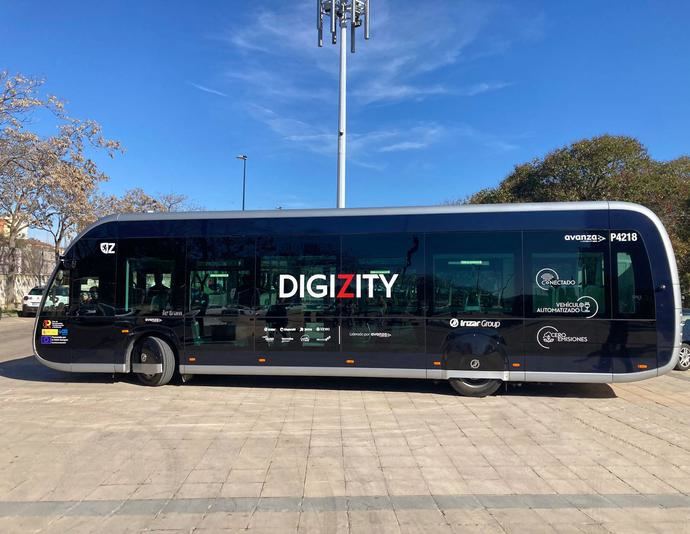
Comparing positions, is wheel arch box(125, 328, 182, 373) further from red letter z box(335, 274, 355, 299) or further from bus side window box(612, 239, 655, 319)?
bus side window box(612, 239, 655, 319)

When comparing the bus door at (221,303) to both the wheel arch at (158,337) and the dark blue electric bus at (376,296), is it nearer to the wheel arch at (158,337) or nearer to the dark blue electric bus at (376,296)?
the dark blue electric bus at (376,296)

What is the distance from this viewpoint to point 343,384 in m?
9.02

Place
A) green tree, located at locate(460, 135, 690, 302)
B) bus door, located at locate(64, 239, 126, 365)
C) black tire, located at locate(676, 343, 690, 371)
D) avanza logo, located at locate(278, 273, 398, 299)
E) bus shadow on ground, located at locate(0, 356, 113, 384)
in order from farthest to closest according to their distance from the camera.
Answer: green tree, located at locate(460, 135, 690, 302) < black tire, located at locate(676, 343, 690, 371) < bus shadow on ground, located at locate(0, 356, 113, 384) < bus door, located at locate(64, 239, 126, 365) < avanza logo, located at locate(278, 273, 398, 299)

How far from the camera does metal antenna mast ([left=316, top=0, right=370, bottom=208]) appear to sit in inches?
611

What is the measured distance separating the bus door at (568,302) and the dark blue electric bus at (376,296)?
2cm

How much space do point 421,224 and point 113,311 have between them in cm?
563

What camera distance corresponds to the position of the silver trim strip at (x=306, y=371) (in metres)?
7.96

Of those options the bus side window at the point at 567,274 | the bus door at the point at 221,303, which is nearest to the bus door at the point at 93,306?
the bus door at the point at 221,303

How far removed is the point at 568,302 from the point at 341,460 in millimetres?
4552

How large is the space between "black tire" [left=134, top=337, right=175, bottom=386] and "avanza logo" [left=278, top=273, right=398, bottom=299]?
89.4 inches

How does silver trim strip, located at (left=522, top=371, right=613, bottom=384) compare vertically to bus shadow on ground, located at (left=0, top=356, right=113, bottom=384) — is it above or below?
above

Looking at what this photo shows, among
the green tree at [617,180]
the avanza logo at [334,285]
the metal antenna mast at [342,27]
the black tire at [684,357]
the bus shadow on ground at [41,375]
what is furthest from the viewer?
the green tree at [617,180]

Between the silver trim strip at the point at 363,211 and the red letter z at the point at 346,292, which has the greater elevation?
the silver trim strip at the point at 363,211

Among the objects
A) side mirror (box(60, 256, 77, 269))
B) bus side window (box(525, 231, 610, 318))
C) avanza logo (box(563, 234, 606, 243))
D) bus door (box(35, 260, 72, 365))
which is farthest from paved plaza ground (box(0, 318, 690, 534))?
avanza logo (box(563, 234, 606, 243))
